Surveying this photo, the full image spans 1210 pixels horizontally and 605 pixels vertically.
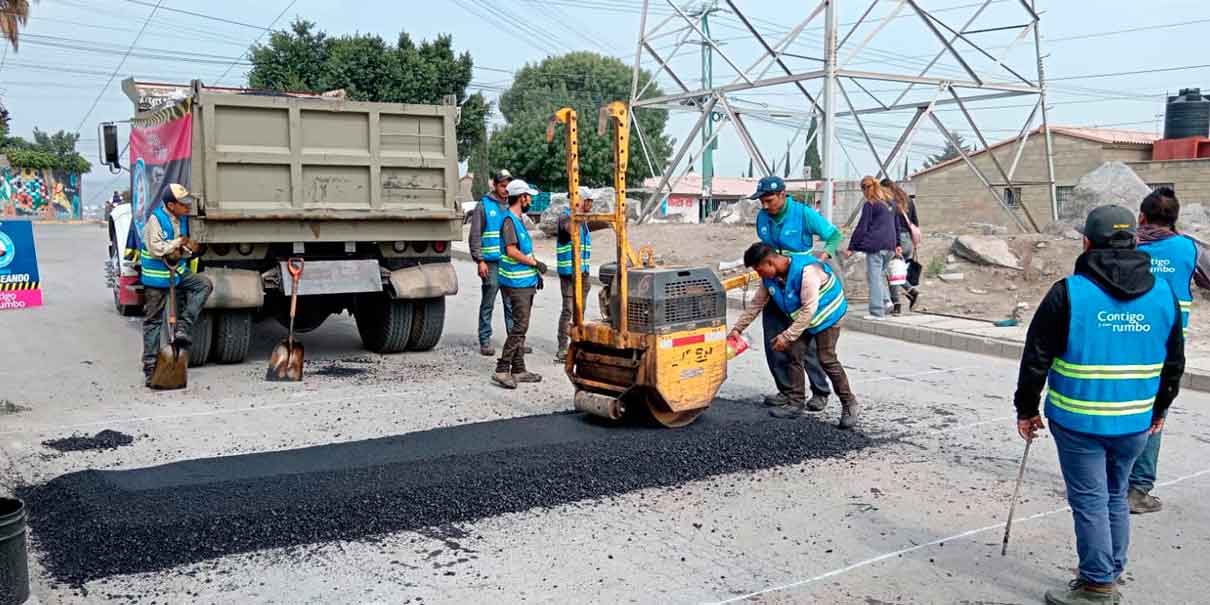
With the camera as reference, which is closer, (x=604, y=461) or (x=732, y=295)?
(x=604, y=461)

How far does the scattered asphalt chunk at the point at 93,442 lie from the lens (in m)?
5.96

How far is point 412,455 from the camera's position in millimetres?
5547

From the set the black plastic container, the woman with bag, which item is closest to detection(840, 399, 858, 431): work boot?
the black plastic container

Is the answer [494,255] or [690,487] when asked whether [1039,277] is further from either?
[690,487]

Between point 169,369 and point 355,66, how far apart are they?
2726cm

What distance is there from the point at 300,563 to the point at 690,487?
2.10 m

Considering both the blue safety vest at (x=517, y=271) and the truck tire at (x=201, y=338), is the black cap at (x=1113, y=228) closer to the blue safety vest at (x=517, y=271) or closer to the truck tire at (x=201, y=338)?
the blue safety vest at (x=517, y=271)

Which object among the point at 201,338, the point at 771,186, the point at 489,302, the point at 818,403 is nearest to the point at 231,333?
the point at 201,338

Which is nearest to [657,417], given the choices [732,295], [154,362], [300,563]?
[300,563]

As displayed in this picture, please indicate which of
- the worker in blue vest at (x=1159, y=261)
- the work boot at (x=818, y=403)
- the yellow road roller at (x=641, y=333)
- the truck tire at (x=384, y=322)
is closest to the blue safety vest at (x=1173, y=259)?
the worker in blue vest at (x=1159, y=261)

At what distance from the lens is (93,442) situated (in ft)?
19.9

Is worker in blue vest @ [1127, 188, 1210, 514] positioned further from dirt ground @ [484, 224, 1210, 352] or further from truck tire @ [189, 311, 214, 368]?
truck tire @ [189, 311, 214, 368]

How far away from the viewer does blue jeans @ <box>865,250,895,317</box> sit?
457 inches

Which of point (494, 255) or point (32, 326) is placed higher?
point (494, 255)
